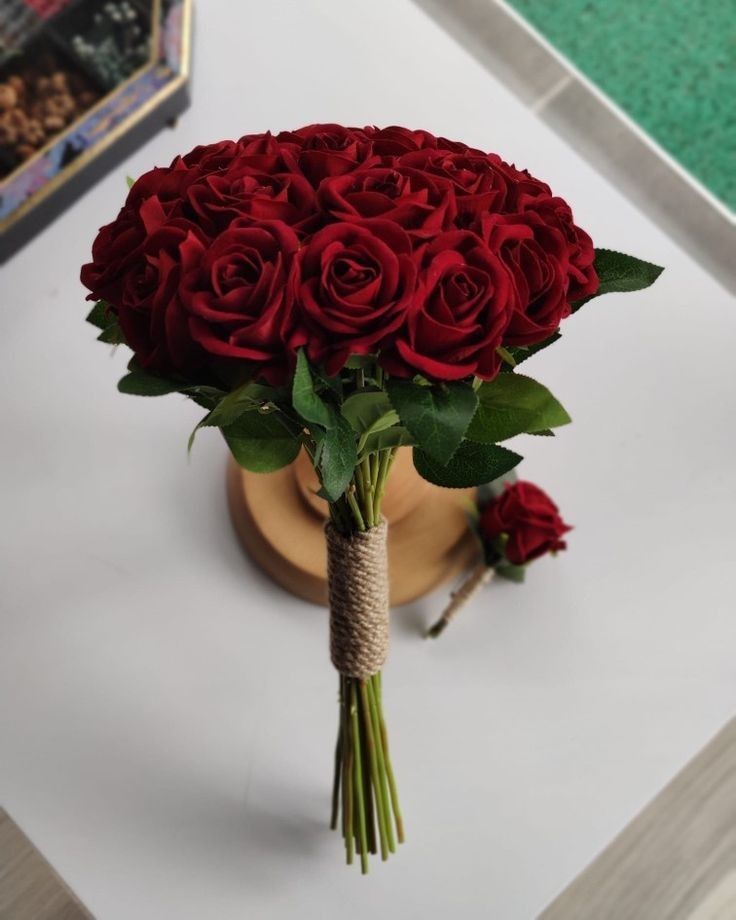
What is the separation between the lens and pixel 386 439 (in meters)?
0.60

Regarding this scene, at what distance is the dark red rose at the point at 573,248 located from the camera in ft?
1.69

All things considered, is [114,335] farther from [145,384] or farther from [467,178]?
[467,178]

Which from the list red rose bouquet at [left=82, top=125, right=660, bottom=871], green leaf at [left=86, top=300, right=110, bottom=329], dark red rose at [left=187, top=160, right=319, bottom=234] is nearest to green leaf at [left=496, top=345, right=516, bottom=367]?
red rose bouquet at [left=82, top=125, right=660, bottom=871]

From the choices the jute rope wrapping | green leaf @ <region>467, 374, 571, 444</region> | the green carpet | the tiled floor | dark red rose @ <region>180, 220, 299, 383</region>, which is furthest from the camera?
the green carpet

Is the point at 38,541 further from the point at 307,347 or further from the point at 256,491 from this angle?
the point at 307,347

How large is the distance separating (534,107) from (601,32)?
426 mm

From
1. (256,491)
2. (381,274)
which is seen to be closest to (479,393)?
(381,274)

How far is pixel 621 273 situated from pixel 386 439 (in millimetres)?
171

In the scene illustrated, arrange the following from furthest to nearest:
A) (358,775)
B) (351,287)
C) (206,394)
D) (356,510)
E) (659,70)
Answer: (659,70) < (358,775) < (356,510) < (206,394) < (351,287)

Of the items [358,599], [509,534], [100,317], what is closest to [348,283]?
[100,317]

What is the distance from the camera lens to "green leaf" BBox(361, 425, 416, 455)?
1.94ft

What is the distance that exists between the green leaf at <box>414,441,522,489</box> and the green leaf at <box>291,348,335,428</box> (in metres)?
0.12

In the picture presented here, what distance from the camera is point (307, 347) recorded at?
18.8 inches

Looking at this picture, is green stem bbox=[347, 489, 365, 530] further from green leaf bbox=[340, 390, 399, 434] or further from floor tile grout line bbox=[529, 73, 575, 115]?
floor tile grout line bbox=[529, 73, 575, 115]
